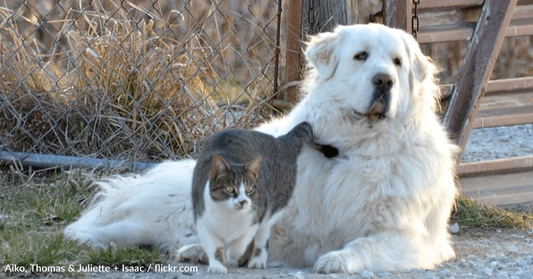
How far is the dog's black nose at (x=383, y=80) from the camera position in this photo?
402 centimetres

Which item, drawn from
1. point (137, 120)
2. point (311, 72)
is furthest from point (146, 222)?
point (137, 120)

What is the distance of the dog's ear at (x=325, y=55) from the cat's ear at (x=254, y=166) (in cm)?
91

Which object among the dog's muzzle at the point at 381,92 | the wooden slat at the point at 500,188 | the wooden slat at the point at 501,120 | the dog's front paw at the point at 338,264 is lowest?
the wooden slat at the point at 500,188

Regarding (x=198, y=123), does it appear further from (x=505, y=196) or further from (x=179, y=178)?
(x=505, y=196)

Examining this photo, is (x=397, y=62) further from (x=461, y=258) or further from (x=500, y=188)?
(x=500, y=188)

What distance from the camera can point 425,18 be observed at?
5.48 meters

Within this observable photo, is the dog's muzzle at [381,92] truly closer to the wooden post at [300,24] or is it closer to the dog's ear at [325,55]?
the dog's ear at [325,55]

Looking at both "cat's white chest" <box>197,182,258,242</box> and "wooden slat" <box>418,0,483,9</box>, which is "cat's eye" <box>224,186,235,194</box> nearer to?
"cat's white chest" <box>197,182,258,242</box>

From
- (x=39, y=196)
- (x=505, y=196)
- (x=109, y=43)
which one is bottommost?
(x=505, y=196)

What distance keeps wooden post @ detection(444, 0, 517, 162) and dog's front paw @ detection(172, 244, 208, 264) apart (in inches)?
89.1

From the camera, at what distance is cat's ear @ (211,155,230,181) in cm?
352

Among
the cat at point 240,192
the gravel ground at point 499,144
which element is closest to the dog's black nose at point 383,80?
the cat at point 240,192

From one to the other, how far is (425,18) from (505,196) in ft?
4.53

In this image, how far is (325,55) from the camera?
4.37m
